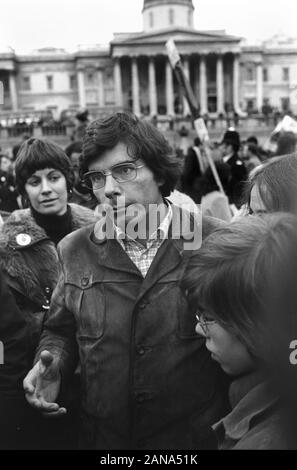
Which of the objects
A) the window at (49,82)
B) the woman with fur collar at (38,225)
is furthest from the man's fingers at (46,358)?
the window at (49,82)

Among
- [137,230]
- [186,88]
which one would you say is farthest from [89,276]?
[186,88]

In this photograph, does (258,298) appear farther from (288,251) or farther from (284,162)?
(284,162)

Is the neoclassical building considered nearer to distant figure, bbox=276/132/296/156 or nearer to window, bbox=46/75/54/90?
window, bbox=46/75/54/90

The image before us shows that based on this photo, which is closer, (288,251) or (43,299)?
(288,251)

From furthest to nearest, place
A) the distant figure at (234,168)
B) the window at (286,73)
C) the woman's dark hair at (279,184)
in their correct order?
the window at (286,73), the distant figure at (234,168), the woman's dark hair at (279,184)

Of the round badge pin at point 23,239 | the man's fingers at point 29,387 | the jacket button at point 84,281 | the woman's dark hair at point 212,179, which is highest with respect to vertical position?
the jacket button at point 84,281

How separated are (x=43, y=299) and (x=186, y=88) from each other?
4190mm

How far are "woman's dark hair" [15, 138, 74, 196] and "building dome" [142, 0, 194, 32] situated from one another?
178 feet

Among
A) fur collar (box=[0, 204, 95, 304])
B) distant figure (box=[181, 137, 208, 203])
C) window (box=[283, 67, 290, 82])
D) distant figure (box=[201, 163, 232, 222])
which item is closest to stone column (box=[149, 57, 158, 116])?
window (box=[283, 67, 290, 82])

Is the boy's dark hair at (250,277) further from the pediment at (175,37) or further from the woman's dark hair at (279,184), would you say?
the pediment at (175,37)

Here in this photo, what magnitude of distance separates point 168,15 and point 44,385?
57286 mm

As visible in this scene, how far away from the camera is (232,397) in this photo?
6.12 ft

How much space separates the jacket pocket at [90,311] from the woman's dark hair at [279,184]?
0.79 m

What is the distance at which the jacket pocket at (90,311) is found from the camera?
2.28m
